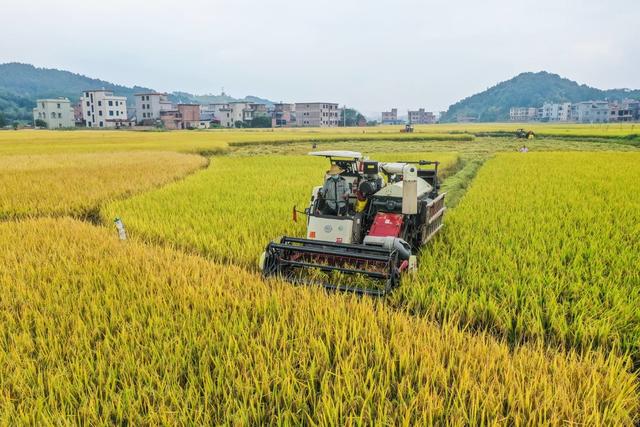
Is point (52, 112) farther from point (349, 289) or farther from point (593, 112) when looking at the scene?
point (593, 112)

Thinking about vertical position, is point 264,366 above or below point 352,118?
below

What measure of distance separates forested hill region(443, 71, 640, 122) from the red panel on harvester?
16441 centimetres

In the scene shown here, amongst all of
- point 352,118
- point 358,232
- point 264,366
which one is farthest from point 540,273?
point 352,118

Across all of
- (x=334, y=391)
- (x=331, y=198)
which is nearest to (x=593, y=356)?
(x=334, y=391)

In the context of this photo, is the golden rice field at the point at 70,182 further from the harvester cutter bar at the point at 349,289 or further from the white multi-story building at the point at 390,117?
the white multi-story building at the point at 390,117

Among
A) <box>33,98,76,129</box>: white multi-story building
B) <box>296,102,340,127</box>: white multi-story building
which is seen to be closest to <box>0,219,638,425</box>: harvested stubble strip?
<box>33,98,76,129</box>: white multi-story building

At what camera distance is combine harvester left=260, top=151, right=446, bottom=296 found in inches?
168

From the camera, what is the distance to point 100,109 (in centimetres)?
7356

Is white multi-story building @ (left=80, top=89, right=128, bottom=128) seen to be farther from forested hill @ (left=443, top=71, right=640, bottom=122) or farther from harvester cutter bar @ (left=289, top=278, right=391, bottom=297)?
forested hill @ (left=443, top=71, right=640, bottom=122)

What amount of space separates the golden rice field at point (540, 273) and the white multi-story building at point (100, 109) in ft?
251

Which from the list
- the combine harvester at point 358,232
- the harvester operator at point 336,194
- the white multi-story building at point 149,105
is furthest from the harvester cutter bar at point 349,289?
the white multi-story building at point 149,105

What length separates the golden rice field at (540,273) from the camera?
347 centimetres

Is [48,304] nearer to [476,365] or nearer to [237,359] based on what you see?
[237,359]

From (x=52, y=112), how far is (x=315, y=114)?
45.0 metres
